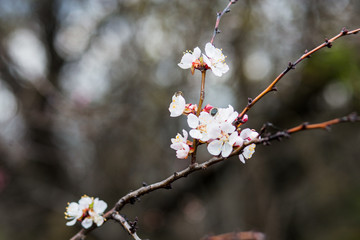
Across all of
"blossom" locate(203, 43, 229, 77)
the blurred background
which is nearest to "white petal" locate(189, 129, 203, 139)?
"blossom" locate(203, 43, 229, 77)

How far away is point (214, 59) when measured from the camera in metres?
0.97

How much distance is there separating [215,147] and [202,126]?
2.8 inches

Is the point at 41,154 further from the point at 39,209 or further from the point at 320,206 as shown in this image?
the point at 320,206

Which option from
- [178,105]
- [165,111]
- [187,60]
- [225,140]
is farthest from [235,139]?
[165,111]

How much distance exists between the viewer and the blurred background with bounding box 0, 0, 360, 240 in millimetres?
3527

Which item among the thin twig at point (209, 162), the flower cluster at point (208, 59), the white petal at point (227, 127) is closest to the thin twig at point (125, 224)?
the thin twig at point (209, 162)

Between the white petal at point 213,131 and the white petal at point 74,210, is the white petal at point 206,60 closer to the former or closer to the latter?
the white petal at point 213,131

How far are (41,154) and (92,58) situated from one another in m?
1.86

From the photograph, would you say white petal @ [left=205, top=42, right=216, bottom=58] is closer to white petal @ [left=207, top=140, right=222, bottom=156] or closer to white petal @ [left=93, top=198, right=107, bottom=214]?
white petal @ [left=207, top=140, right=222, bottom=156]

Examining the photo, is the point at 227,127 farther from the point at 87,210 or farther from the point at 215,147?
the point at 87,210

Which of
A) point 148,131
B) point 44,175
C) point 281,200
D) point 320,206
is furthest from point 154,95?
point 320,206

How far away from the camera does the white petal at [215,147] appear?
0.81 meters

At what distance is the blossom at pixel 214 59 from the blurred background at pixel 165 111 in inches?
89.4

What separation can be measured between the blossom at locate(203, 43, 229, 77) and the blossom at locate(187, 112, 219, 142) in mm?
166
